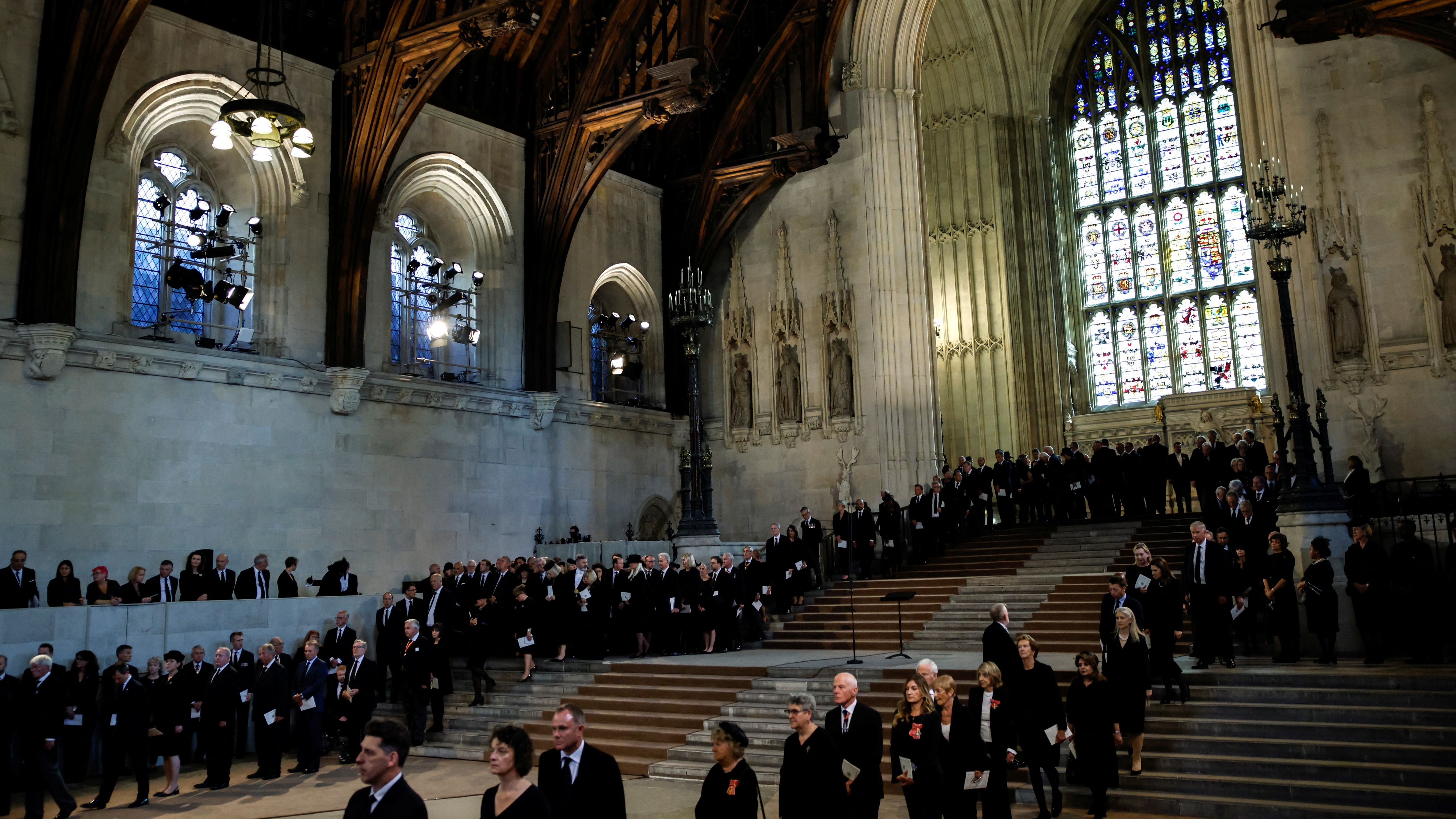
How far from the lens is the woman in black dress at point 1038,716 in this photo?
7320mm

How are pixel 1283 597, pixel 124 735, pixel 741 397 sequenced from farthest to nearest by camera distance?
1. pixel 741 397
2. pixel 1283 597
3. pixel 124 735

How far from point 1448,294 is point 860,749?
48.6 feet

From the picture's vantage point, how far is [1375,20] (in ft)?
49.1

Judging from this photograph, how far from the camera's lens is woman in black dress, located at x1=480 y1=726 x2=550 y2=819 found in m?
3.91

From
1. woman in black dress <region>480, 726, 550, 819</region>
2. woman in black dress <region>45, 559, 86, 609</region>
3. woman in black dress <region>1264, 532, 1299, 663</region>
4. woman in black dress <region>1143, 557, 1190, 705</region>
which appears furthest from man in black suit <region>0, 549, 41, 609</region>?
woman in black dress <region>1264, 532, 1299, 663</region>

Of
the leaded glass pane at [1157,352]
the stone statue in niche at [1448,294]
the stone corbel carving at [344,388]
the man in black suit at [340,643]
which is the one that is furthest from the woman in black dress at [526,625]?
the leaded glass pane at [1157,352]

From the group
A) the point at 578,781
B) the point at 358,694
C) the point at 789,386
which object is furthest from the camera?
the point at 789,386

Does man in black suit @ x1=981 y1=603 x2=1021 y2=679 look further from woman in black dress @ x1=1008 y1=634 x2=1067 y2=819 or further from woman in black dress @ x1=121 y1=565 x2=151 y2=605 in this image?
woman in black dress @ x1=121 y1=565 x2=151 y2=605

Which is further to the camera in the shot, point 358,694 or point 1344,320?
point 1344,320

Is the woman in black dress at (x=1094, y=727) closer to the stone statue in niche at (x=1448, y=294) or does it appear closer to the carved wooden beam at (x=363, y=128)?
the stone statue in niche at (x=1448, y=294)

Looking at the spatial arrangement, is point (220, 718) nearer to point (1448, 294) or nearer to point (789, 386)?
point (789, 386)

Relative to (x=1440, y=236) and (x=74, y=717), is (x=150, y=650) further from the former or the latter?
(x=1440, y=236)

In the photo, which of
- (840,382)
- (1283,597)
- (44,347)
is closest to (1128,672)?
(1283,597)

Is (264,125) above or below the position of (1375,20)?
below
